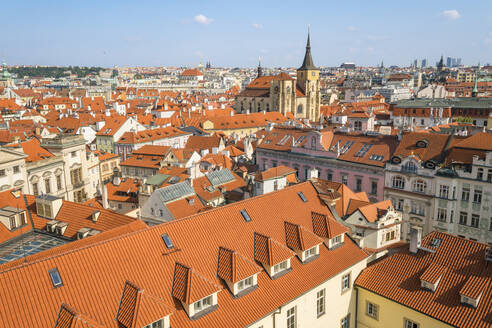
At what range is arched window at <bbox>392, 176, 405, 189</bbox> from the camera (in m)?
44.3

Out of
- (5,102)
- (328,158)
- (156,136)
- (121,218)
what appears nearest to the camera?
(121,218)

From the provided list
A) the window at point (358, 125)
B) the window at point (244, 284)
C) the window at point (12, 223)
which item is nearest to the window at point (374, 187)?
the window at point (244, 284)

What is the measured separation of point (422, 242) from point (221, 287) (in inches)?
562

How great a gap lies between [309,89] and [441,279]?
4549 inches

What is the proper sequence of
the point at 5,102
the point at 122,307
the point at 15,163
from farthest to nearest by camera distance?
the point at 5,102 → the point at 15,163 → the point at 122,307

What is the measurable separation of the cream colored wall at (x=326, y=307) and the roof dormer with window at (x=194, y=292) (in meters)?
2.67

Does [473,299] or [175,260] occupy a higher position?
[175,260]

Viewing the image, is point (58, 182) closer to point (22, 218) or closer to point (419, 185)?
point (22, 218)

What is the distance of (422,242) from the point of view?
25.6 metres

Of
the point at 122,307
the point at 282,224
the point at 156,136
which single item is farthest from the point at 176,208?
the point at 156,136

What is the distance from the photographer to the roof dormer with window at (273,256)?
21688 mm

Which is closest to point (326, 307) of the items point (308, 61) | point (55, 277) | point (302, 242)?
point (302, 242)

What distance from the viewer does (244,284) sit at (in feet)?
67.1

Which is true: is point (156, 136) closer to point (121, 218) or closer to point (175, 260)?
point (121, 218)
